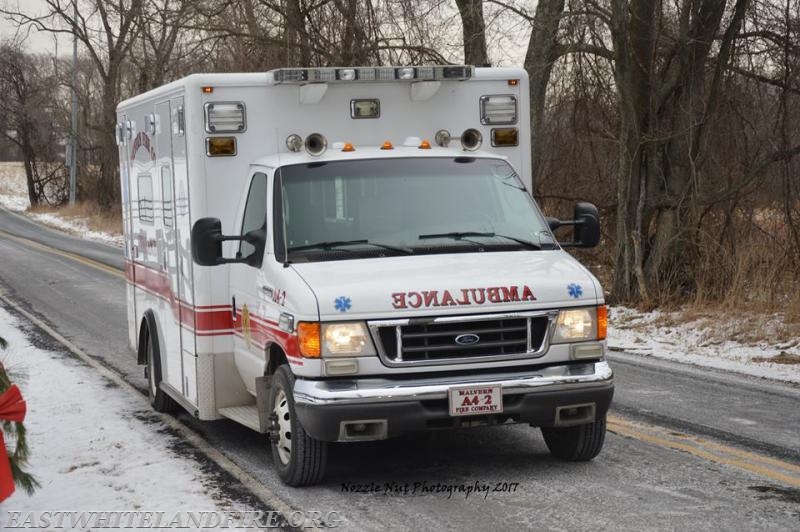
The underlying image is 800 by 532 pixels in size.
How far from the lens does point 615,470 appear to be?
25.1ft

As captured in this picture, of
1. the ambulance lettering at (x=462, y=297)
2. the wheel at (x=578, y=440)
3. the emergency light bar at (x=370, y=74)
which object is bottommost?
the wheel at (x=578, y=440)

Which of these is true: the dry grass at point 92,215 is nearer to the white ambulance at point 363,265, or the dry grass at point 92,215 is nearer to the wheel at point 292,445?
the white ambulance at point 363,265

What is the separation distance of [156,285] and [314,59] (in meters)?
13.3

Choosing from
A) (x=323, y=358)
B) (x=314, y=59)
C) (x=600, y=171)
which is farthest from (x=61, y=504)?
(x=314, y=59)

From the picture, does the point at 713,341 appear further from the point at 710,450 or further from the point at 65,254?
the point at 65,254

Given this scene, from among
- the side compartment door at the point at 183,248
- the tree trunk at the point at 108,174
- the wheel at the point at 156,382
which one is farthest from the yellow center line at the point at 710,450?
the tree trunk at the point at 108,174

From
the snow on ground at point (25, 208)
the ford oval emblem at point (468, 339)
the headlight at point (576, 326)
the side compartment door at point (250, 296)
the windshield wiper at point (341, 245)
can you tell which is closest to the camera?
the ford oval emblem at point (468, 339)

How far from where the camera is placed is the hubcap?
748cm

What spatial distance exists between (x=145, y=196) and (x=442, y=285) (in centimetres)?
408

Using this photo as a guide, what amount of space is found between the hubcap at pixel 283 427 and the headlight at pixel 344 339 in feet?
2.04

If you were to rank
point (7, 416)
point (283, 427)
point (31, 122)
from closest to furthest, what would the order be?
1. point (7, 416)
2. point (283, 427)
3. point (31, 122)

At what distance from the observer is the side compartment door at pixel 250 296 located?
26.1ft

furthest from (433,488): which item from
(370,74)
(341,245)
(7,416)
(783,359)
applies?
(783,359)

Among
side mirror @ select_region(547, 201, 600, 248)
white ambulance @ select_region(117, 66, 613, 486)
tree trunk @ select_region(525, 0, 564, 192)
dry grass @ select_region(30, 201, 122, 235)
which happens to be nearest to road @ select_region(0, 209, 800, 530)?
white ambulance @ select_region(117, 66, 613, 486)
